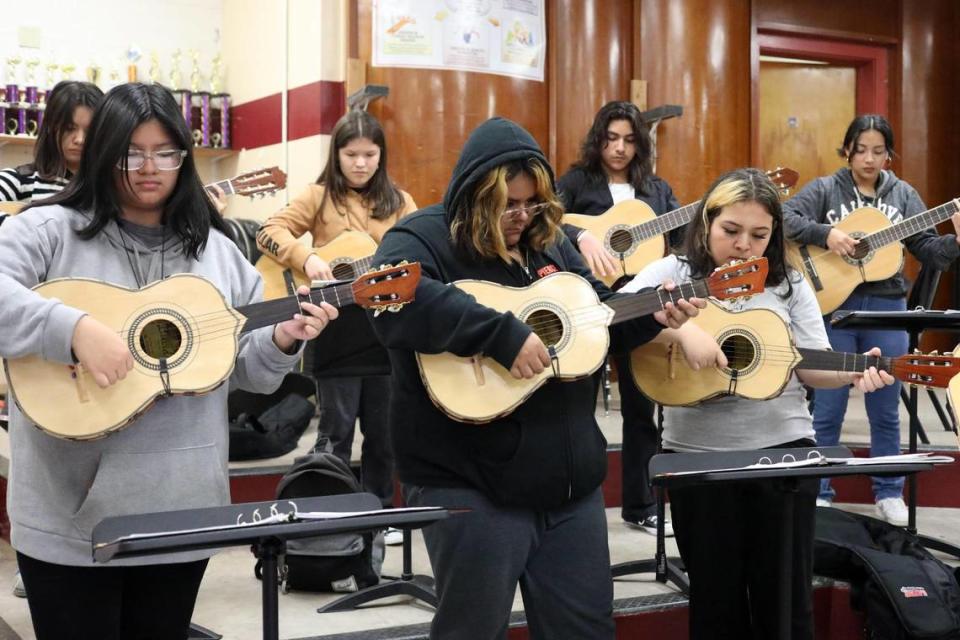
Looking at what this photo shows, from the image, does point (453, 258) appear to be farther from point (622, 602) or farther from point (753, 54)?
point (753, 54)

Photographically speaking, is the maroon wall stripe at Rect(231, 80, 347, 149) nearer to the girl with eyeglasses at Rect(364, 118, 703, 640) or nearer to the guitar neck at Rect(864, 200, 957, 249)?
the guitar neck at Rect(864, 200, 957, 249)

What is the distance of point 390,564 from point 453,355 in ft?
5.72

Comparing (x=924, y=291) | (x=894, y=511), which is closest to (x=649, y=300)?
(x=894, y=511)

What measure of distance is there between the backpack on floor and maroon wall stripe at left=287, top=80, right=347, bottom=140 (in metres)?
3.08

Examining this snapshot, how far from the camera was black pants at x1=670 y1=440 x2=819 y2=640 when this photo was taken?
2730 millimetres

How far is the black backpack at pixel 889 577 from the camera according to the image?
3.33 meters

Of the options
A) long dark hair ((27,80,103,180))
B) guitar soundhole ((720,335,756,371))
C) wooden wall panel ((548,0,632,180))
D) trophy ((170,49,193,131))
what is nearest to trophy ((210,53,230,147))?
trophy ((170,49,193,131))

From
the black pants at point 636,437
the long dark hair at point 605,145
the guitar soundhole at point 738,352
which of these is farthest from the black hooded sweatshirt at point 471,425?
the long dark hair at point 605,145

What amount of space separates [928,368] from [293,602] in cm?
211

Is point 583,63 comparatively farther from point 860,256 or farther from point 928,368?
point 928,368

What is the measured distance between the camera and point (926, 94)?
7.91m

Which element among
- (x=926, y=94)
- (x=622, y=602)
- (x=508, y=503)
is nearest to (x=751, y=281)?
(x=508, y=503)

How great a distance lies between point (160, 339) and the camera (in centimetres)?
224

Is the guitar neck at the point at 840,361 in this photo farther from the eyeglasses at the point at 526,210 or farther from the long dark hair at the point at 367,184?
the long dark hair at the point at 367,184
